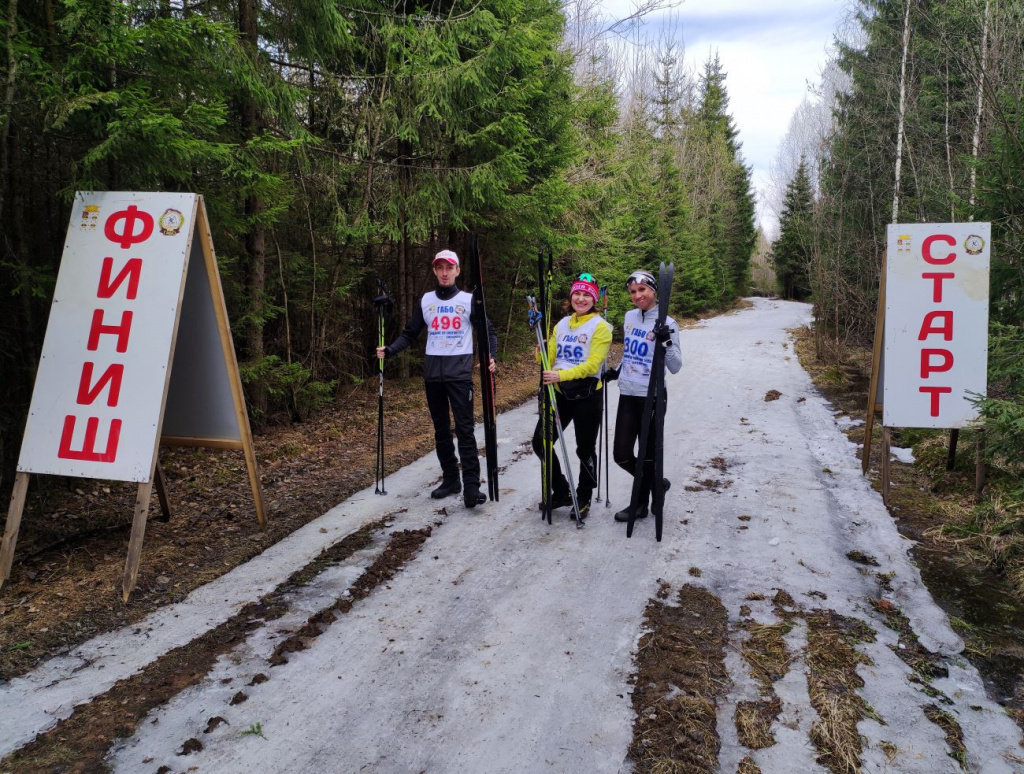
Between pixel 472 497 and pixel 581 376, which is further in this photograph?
pixel 472 497

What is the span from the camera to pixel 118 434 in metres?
4.05

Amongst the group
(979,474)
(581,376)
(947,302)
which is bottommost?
(979,474)

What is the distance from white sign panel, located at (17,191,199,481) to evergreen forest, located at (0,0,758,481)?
1.50ft

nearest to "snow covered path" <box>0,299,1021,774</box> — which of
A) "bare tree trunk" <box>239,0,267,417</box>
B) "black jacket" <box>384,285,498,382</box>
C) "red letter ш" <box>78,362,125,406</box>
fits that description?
"black jacket" <box>384,285,498,382</box>

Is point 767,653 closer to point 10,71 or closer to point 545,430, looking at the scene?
point 545,430

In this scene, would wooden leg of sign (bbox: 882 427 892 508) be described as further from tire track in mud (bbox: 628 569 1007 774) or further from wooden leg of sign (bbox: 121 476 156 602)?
wooden leg of sign (bbox: 121 476 156 602)

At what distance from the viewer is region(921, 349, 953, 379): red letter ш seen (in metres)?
5.58

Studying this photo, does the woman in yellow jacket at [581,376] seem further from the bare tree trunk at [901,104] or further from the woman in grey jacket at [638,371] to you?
the bare tree trunk at [901,104]

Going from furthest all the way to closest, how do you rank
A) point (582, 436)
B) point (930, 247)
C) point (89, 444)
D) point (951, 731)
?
point (930, 247) < point (582, 436) < point (89, 444) < point (951, 731)

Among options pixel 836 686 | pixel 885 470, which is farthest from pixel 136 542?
pixel 885 470

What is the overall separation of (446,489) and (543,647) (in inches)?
105

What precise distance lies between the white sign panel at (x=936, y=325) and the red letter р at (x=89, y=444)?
19.7 feet

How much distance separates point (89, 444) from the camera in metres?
4.05

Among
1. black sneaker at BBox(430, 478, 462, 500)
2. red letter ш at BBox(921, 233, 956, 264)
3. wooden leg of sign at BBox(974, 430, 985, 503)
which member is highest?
red letter ш at BBox(921, 233, 956, 264)
